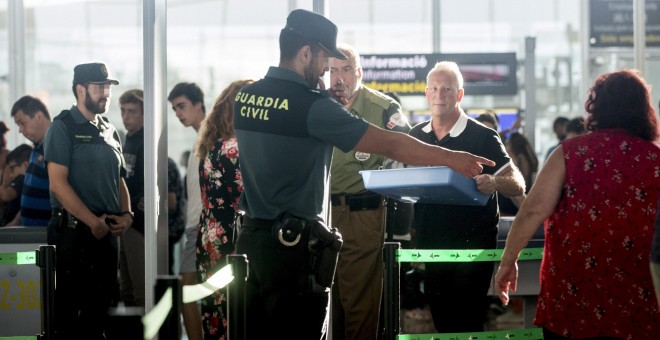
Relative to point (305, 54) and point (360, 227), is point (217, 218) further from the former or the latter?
point (305, 54)

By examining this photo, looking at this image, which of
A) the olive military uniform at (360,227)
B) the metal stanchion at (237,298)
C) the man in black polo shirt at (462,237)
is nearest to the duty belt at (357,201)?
the olive military uniform at (360,227)

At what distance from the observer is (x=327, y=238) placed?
166 inches

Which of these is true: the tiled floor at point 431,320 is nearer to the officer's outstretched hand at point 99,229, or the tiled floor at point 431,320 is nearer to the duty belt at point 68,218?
the officer's outstretched hand at point 99,229

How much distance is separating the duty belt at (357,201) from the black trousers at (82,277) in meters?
1.28

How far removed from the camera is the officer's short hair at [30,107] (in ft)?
26.1

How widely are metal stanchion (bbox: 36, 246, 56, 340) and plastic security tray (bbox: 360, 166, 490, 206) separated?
55.9 inches

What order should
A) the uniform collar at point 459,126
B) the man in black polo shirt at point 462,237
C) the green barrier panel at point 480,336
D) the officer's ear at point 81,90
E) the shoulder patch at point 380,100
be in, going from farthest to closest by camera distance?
the officer's ear at point 81,90
the shoulder patch at point 380,100
the uniform collar at point 459,126
the man in black polo shirt at point 462,237
the green barrier panel at point 480,336

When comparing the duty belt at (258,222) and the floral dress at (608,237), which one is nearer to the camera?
the floral dress at (608,237)

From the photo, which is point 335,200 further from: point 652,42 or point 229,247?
point 652,42

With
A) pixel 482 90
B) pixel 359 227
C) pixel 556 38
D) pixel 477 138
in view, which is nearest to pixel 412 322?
pixel 482 90

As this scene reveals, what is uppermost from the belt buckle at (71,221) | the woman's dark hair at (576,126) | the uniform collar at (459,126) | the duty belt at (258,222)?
the woman's dark hair at (576,126)

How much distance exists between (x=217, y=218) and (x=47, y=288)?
1.00 metres

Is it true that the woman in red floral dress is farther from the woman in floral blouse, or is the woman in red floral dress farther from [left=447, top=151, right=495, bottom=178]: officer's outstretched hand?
the woman in floral blouse

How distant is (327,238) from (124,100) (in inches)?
163
